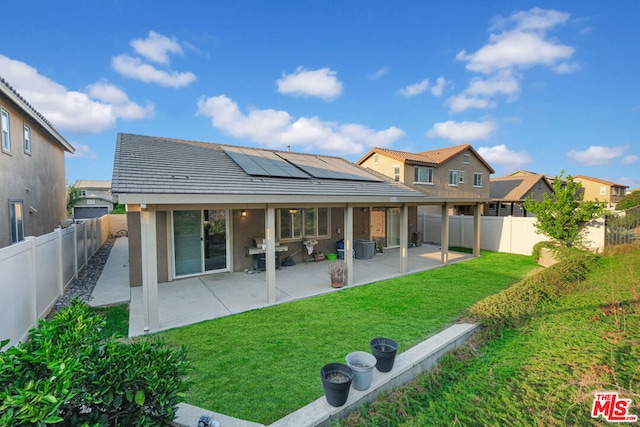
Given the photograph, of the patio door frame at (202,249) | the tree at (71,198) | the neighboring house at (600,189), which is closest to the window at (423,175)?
the patio door frame at (202,249)

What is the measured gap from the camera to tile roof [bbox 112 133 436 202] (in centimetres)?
595

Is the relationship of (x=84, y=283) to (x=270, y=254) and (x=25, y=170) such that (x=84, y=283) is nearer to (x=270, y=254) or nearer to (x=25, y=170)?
(x=25, y=170)

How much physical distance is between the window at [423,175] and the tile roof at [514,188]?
10630 mm

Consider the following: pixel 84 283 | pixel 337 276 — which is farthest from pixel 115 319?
pixel 337 276

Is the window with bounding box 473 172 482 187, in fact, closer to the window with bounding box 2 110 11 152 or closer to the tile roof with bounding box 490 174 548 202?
the tile roof with bounding box 490 174 548 202

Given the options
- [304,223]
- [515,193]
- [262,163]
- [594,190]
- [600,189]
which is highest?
[600,189]

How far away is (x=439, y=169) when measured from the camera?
17984 millimetres

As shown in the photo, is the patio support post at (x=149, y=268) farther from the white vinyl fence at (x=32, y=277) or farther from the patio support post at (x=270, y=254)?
the patio support post at (x=270, y=254)

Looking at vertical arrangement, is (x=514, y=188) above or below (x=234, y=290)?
above

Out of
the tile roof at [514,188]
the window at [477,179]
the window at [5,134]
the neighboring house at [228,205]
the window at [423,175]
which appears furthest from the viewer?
the tile roof at [514,188]

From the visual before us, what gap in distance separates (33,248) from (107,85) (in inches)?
435

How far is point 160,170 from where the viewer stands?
268 inches

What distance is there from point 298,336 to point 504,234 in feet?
42.9

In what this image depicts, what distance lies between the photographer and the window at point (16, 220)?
9.03 m
